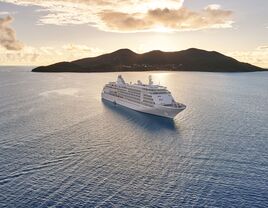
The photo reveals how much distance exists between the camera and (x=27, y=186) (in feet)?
133

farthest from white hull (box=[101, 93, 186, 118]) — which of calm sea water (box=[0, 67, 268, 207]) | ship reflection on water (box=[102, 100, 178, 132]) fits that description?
calm sea water (box=[0, 67, 268, 207])

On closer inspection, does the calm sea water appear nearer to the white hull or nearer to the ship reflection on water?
the ship reflection on water

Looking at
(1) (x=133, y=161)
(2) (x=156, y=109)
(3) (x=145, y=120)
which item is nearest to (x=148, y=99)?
(2) (x=156, y=109)

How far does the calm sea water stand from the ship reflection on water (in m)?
0.26

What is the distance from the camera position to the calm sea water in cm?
3844

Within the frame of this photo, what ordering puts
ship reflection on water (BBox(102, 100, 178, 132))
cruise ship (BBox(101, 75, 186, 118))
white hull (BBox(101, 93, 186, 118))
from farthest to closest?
1. cruise ship (BBox(101, 75, 186, 118))
2. white hull (BBox(101, 93, 186, 118))
3. ship reflection on water (BBox(102, 100, 178, 132))

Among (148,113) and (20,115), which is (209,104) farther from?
(20,115)

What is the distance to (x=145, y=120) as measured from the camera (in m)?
83.8

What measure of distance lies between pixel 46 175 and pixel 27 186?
13.2ft

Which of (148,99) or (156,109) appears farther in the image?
(148,99)

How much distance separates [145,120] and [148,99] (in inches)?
418

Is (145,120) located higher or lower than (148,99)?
lower

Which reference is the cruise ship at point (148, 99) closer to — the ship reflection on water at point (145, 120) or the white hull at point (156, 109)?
the white hull at point (156, 109)

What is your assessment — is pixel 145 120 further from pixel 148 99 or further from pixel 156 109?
pixel 148 99
